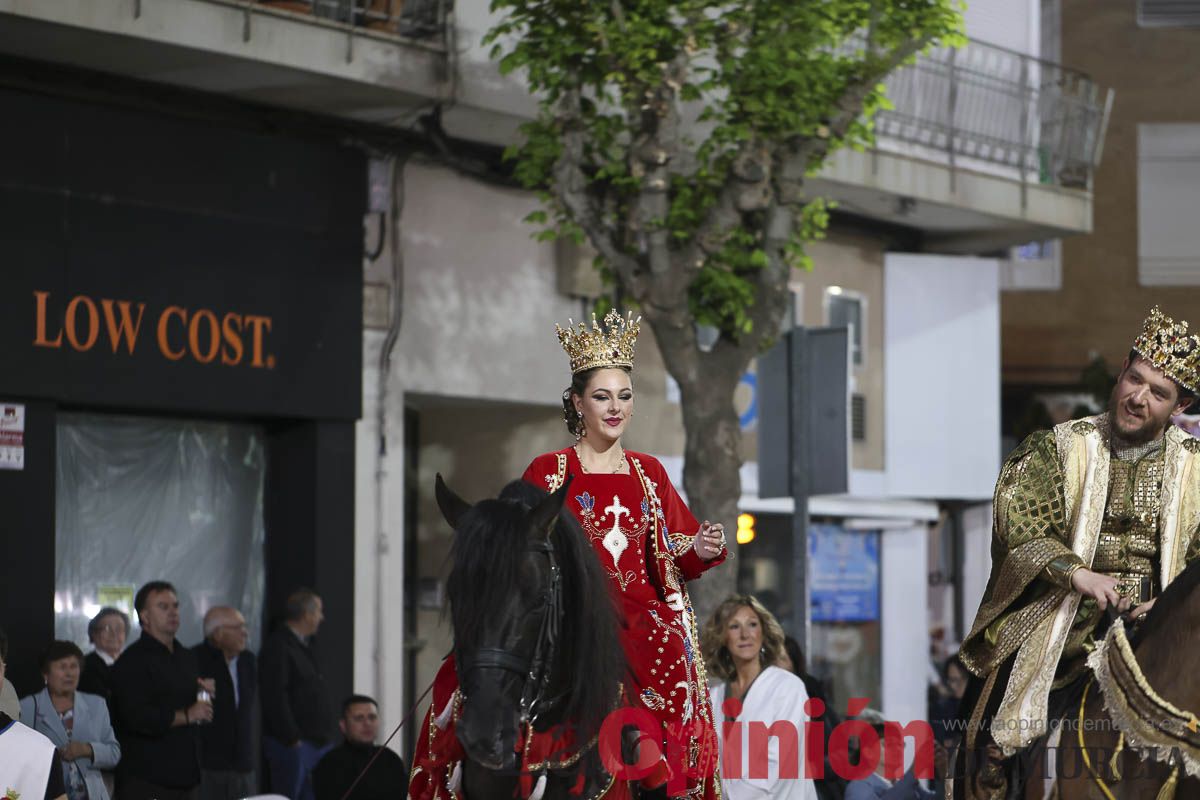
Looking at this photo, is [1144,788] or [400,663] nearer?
[1144,788]

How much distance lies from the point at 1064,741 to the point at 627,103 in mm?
8071

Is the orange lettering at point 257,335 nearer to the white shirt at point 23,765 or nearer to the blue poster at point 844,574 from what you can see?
the blue poster at point 844,574

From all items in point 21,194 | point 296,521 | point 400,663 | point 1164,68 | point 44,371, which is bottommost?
point 400,663

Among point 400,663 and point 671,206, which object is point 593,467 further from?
point 400,663

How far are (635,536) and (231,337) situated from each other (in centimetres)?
857

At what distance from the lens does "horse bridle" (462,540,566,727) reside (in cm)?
643

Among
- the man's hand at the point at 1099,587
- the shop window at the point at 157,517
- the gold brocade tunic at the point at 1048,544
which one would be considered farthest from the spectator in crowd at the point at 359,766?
the man's hand at the point at 1099,587

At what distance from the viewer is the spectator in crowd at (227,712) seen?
43.0ft

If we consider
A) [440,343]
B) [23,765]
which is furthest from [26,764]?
[440,343]

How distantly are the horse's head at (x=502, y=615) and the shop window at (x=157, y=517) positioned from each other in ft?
29.2

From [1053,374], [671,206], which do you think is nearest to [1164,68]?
[1053,374]

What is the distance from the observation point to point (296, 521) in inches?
645

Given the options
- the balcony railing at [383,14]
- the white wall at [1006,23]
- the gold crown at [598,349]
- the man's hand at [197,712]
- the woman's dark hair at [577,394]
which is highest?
the white wall at [1006,23]

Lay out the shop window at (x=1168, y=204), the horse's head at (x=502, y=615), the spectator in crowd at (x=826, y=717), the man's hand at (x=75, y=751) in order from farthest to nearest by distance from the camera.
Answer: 1. the shop window at (x=1168, y=204)
2. the spectator in crowd at (x=826, y=717)
3. the man's hand at (x=75, y=751)
4. the horse's head at (x=502, y=615)
